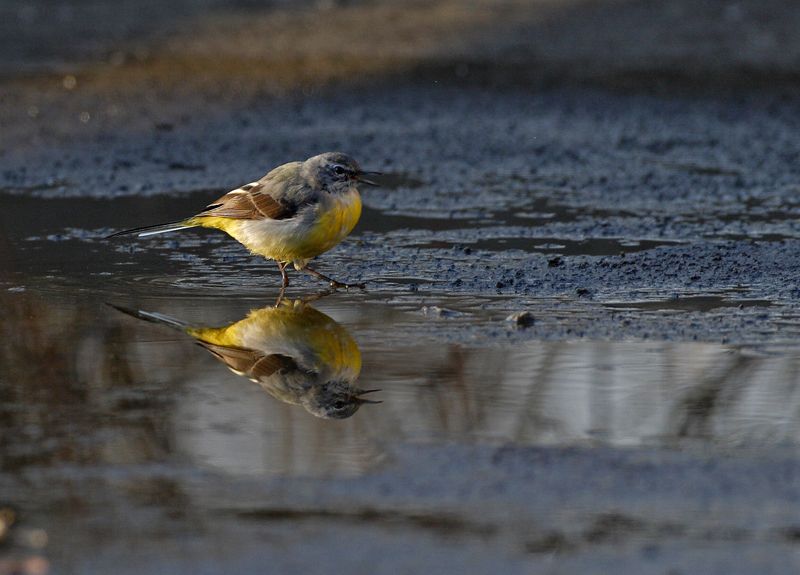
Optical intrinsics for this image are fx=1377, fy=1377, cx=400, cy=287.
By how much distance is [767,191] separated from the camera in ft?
36.1

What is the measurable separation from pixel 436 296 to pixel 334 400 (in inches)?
82.2

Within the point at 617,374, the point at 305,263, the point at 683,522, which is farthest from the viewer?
the point at 305,263

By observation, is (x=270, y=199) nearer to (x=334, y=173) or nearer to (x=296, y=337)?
(x=334, y=173)

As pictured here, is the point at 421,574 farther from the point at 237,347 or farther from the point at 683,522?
the point at 237,347

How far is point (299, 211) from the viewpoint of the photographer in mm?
8156

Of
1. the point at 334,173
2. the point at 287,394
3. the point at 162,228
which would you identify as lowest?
the point at 287,394

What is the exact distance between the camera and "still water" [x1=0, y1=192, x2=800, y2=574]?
508 cm

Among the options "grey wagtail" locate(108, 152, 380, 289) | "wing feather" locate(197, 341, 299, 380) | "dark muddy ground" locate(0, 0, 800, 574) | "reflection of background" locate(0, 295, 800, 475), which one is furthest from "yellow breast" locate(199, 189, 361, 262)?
"wing feather" locate(197, 341, 299, 380)

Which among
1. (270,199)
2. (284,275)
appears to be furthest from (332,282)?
(270,199)

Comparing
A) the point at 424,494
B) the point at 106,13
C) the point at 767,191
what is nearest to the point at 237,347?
the point at 424,494

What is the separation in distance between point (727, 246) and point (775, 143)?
12.7ft

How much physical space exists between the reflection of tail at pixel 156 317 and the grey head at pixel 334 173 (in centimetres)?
132

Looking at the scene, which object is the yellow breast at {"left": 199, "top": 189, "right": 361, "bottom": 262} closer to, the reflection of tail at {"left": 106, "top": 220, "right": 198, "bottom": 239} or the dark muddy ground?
the dark muddy ground

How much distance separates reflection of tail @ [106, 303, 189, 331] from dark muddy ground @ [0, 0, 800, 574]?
11cm
